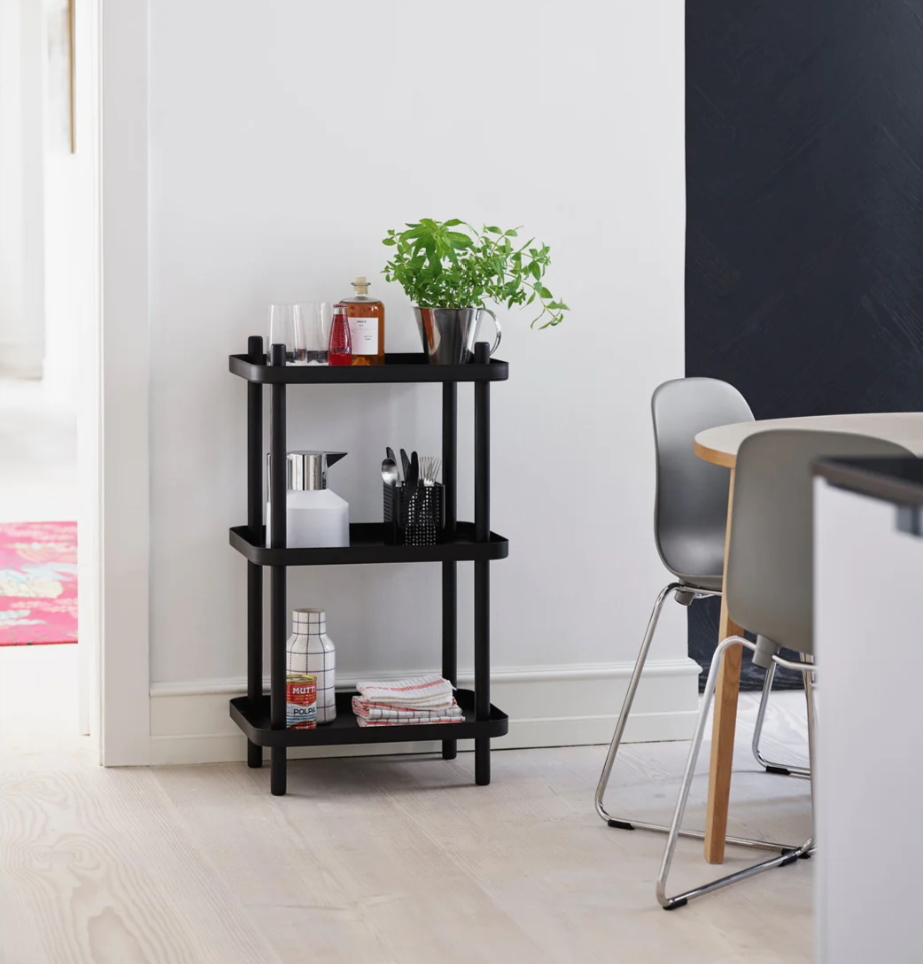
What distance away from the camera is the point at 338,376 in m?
3.00

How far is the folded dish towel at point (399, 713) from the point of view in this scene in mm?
3096

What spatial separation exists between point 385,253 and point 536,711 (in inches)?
46.3

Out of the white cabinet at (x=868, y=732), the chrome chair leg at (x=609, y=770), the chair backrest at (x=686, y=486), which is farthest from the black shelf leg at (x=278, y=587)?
the white cabinet at (x=868, y=732)

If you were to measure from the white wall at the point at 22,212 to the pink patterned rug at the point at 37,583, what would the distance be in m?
3.56

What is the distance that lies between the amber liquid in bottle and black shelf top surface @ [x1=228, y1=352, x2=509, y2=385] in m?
0.05

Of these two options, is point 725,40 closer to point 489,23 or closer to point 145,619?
point 489,23

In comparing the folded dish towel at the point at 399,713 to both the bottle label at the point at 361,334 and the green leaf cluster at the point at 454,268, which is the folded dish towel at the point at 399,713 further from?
the green leaf cluster at the point at 454,268

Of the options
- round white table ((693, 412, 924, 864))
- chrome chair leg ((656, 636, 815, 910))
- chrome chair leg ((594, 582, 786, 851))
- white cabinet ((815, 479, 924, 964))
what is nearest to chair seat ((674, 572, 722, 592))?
chrome chair leg ((594, 582, 786, 851))

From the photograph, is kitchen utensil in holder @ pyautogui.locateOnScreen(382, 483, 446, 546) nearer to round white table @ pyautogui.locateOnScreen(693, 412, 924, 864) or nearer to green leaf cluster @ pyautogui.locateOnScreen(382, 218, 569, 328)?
green leaf cluster @ pyautogui.locateOnScreen(382, 218, 569, 328)

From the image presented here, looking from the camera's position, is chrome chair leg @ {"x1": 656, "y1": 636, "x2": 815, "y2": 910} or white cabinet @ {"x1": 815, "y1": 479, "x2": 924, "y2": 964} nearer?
white cabinet @ {"x1": 815, "y1": 479, "x2": 924, "y2": 964}

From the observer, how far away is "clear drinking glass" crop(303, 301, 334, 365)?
3049 millimetres

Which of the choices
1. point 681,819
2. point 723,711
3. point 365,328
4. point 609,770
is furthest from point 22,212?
point 681,819

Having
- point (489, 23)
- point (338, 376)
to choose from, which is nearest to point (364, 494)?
point (338, 376)

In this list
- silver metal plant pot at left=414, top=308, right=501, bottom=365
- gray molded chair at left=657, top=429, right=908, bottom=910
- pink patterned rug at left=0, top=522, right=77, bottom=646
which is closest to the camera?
gray molded chair at left=657, top=429, right=908, bottom=910
